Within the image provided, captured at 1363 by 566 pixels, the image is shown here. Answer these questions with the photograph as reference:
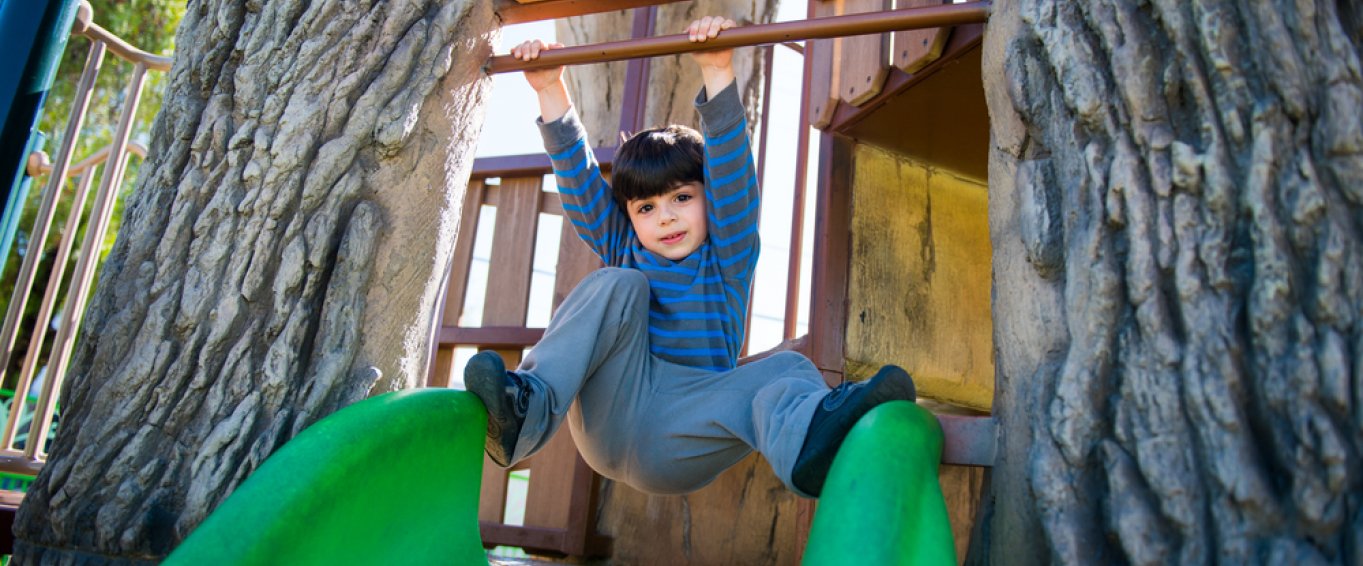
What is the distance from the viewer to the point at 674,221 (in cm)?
232

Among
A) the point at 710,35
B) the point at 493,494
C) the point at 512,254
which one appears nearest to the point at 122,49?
the point at 512,254

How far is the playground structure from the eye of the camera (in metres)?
2.93

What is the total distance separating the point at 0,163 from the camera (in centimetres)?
212

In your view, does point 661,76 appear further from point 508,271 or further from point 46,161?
point 46,161

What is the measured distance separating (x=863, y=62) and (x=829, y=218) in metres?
0.49

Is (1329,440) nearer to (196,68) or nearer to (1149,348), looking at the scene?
(1149,348)

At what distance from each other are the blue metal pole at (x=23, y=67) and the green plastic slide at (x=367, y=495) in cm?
112

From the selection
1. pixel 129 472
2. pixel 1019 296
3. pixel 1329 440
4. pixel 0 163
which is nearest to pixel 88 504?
pixel 129 472

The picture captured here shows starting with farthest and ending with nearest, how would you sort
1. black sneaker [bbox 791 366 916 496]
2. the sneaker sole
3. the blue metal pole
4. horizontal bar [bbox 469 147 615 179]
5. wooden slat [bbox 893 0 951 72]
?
1. horizontal bar [bbox 469 147 615 179]
2. wooden slat [bbox 893 0 951 72]
3. the blue metal pole
4. the sneaker sole
5. black sneaker [bbox 791 366 916 496]

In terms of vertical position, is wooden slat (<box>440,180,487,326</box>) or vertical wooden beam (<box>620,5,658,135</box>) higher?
vertical wooden beam (<box>620,5,658,135</box>)

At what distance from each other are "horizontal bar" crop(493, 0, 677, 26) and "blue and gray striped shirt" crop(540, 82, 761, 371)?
24 centimetres

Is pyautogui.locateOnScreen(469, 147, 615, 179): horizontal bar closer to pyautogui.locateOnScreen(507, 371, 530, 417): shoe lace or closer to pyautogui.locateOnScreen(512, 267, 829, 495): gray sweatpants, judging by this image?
pyautogui.locateOnScreen(512, 267, 829, 495): gray sweatpants

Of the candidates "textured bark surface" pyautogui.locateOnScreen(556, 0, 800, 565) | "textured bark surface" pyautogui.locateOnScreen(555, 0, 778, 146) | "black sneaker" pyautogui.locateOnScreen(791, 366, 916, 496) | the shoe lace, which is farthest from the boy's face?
"textured bark surface" pyautogui.locateOnScreen(555, 0, 778, 146)

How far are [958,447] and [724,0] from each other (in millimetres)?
3048
